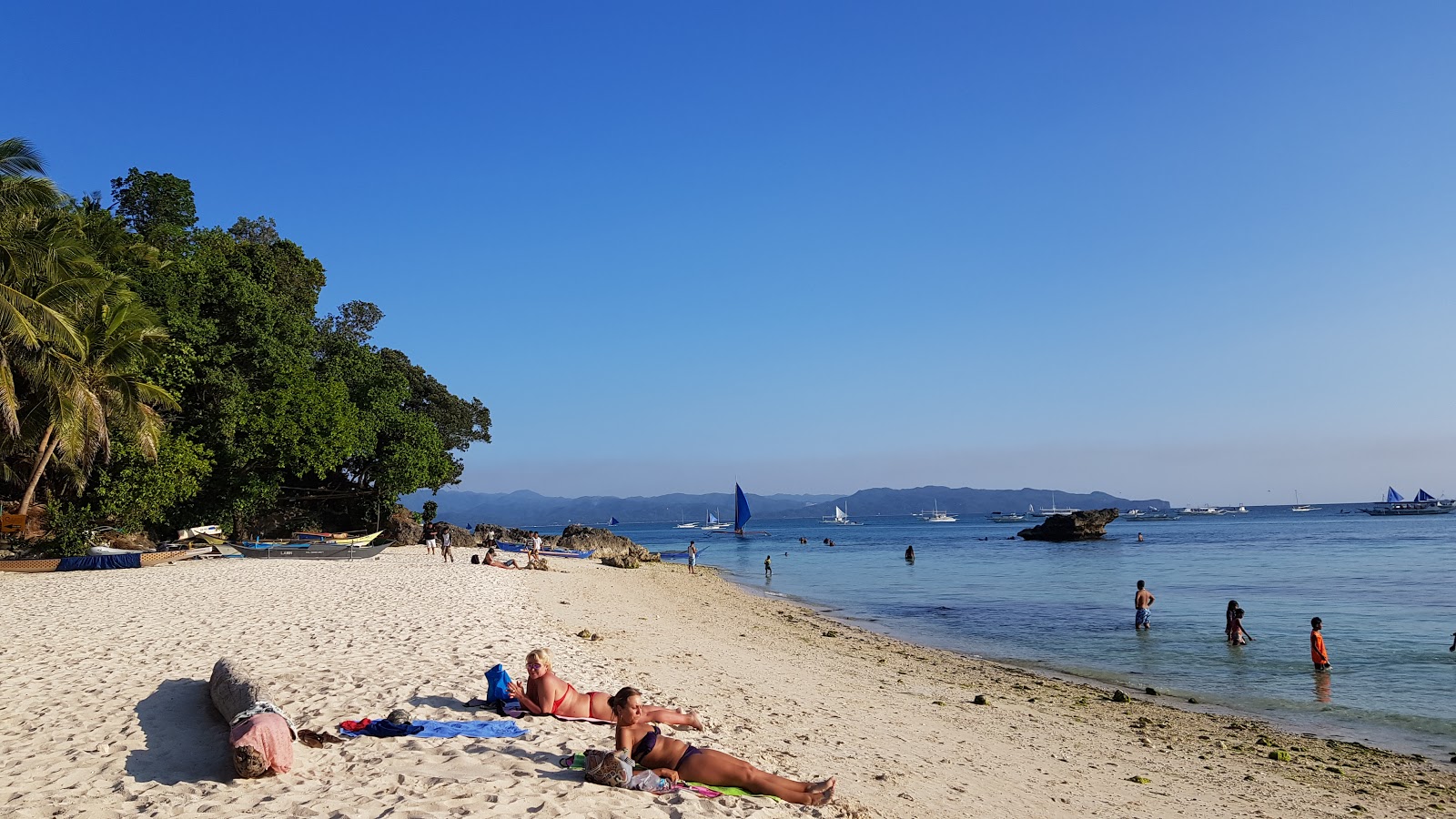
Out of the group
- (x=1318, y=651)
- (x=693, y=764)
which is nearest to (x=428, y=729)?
(x=693, y=764)

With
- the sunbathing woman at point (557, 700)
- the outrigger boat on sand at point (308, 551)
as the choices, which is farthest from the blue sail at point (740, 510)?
the sunbathing woman at point (557, 700)

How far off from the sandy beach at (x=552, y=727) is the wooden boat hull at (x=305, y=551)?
10.9 m

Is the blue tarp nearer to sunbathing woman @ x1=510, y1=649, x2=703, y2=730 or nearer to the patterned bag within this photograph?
sunbathing woman @ x1=510, y1=649, x2=703, y2=730

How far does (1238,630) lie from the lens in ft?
53.9

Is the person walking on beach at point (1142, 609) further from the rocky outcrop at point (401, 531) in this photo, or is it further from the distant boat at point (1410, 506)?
the distant boat at point (1410, 506)

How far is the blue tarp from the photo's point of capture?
774 inches

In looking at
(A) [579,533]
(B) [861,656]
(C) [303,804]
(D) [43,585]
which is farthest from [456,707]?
(A) [579,533]

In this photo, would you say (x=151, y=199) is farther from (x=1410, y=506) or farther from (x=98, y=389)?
(x=1410, y=506)

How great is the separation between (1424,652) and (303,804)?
61.0 feet

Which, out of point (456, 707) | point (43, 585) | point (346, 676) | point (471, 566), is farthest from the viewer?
point (471, 566)

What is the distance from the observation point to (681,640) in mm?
14367

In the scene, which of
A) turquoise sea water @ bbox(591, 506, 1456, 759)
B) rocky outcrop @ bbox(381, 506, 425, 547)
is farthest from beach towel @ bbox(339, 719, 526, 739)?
rocky outcrop @ bbox(381, 506, 425, 547)

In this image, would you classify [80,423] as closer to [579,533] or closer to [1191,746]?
[1191,746]

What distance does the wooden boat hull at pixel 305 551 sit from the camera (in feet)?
87.3
